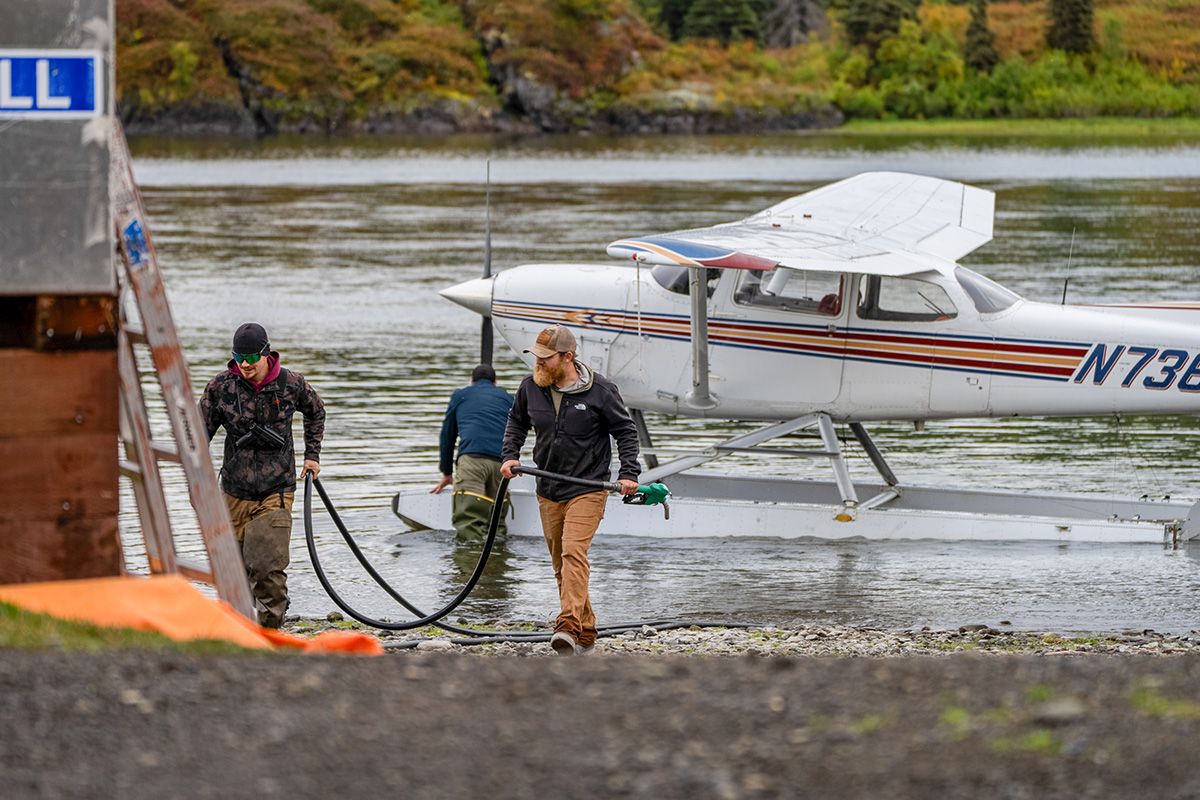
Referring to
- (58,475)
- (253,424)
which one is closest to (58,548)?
(58,475)

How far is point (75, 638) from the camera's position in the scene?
5805mm

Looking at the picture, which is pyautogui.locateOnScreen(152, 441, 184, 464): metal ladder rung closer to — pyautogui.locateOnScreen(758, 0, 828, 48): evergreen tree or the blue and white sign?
the blue and white sign

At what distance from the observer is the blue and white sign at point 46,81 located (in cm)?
605

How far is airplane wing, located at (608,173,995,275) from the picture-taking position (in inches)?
460

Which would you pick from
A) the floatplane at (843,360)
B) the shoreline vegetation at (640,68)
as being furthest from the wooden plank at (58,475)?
the shoreline vegetation at (640,68)

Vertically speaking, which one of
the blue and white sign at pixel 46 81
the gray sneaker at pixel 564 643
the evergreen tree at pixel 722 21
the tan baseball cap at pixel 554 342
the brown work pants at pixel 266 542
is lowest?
the gray sneaker at pixel 564 643

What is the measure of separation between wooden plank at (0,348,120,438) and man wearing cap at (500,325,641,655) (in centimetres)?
290

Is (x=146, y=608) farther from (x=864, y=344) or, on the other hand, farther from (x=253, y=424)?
(x=864, y=344)

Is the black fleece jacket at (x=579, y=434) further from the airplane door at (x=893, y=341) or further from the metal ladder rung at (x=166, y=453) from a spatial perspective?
the airplane door at (x=893, y=341)

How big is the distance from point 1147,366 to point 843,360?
2095mm

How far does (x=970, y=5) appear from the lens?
122250 mm

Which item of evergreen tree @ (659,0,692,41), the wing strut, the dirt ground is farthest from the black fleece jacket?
evergreen tree @ (659,0,692,41)

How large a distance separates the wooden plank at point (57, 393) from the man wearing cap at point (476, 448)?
5.92 m

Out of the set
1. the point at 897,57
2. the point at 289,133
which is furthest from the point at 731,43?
the point at 289,133
